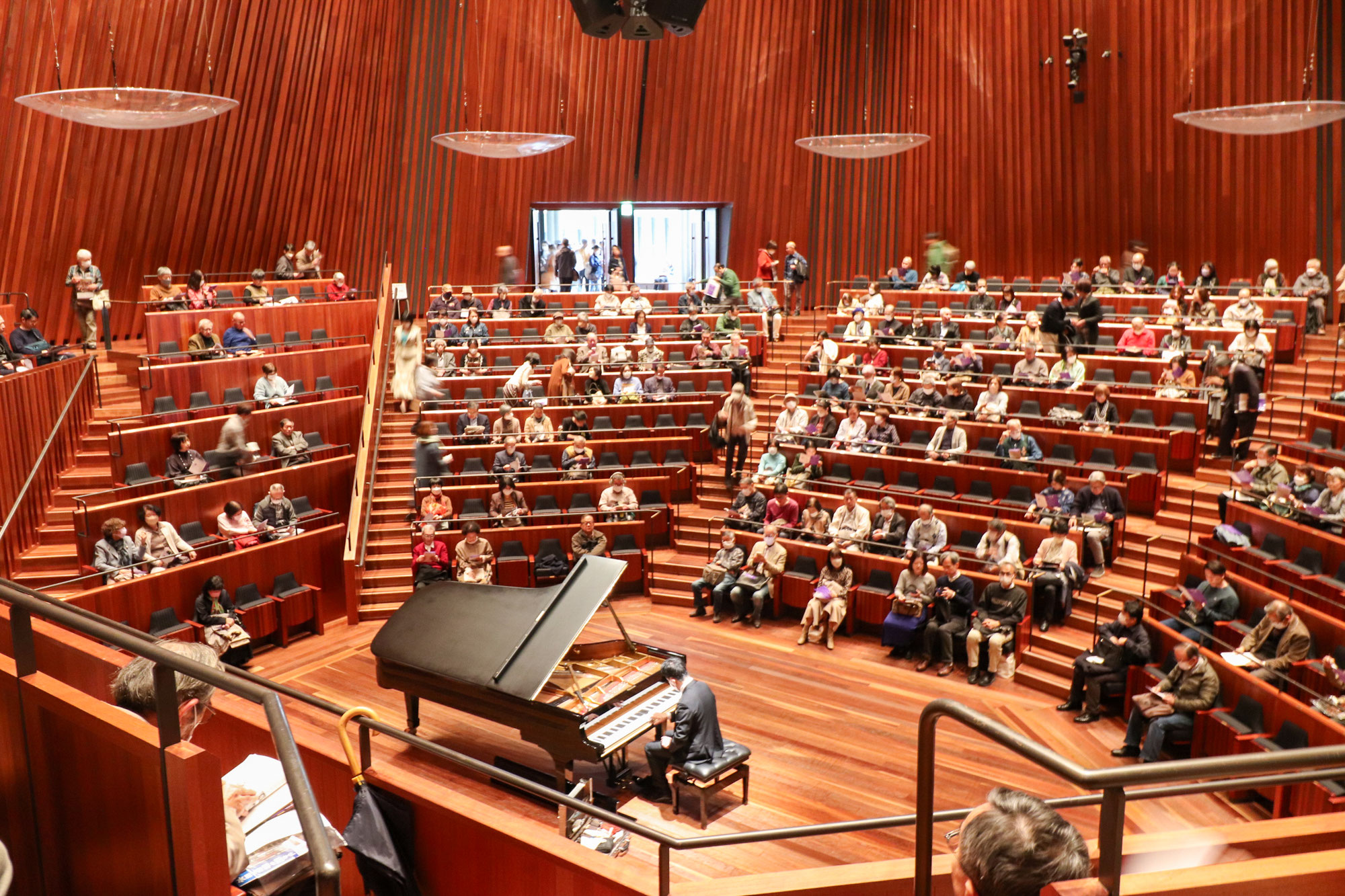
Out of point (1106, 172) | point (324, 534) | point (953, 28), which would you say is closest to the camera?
point (324, 534)

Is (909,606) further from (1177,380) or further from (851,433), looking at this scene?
(1177,380)

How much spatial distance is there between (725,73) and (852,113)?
6.14 ft

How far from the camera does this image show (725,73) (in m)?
14.7

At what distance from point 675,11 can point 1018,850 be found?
25.6 ft

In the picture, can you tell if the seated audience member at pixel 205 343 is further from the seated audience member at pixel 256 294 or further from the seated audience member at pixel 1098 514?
the seated audience member at pixel 1098 514

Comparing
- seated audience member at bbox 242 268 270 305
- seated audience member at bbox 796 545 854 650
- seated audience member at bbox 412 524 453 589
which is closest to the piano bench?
seated audience member at bbox 796 545 854 650

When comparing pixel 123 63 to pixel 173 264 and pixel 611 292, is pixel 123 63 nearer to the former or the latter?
pixel 173 264

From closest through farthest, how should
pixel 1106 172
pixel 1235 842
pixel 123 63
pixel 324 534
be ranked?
pixel 1235 842 → pixel 324 534 → pixel 123 63 → pixel 1106 172

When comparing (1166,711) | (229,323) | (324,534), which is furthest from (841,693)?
(229,323)

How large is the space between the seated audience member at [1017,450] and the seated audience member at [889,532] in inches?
42.7

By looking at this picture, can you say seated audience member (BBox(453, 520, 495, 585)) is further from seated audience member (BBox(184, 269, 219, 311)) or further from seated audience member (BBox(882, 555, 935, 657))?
seated audience member (BBox(184, 269, 219, 311))

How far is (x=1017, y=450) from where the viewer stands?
8609 mm

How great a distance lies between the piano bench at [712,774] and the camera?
17.8 ft

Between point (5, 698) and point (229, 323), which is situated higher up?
point (229, 323)
